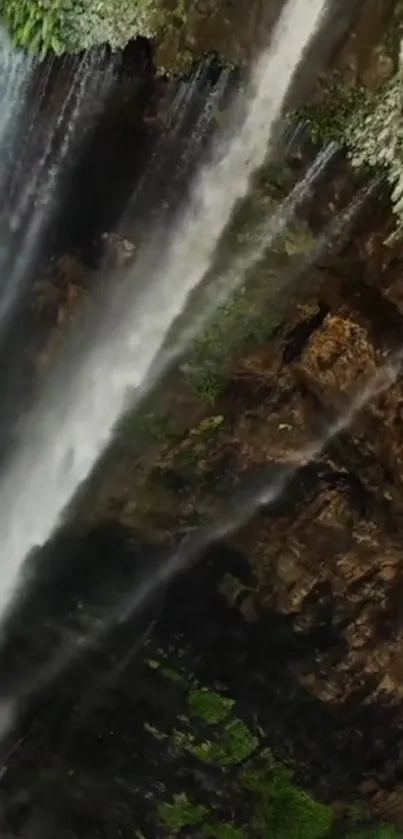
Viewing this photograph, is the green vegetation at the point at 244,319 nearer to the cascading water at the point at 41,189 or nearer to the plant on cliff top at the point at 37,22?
the cascading water at the point at 41,189

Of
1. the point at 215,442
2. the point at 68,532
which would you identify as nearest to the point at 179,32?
the point at 215,442

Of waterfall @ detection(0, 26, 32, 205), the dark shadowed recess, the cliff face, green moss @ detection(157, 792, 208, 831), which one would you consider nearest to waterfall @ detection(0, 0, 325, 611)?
the cliff face

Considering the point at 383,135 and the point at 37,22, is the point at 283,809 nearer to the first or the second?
the point at 383,135

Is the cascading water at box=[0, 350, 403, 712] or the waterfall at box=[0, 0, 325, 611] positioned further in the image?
the cascading water at box=[0, 350, 403, 712]

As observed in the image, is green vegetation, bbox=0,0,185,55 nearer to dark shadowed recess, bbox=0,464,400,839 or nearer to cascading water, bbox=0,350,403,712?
cascading water, bbox=0,350,403,712

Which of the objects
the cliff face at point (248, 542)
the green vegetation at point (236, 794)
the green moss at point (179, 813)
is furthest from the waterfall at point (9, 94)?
the green moss at point (179, 813)

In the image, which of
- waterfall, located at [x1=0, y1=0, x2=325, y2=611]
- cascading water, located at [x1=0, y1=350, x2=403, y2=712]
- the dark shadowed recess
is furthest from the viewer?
the dark shadowed recess
